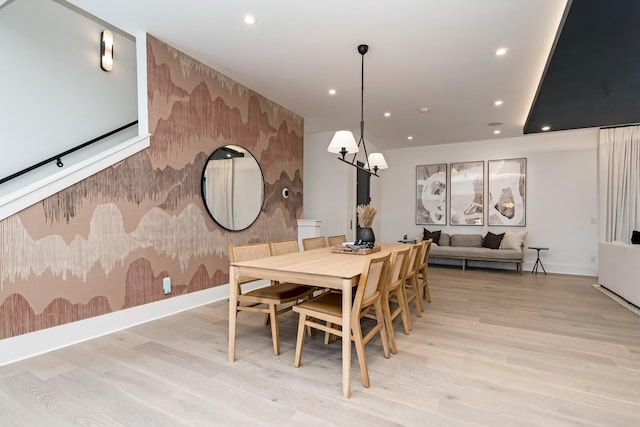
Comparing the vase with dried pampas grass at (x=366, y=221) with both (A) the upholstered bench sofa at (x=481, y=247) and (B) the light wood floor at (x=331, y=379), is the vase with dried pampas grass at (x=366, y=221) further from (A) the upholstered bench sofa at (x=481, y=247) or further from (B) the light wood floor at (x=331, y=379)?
(A) the upholstered bench sofa at (x=481, y=247)

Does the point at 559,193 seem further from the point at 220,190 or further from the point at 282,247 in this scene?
the point at 220,190

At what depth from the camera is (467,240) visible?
22.0ft

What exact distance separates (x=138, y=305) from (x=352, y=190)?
14.0 ft

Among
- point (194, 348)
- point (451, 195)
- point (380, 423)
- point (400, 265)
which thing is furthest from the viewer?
point (451, 195)

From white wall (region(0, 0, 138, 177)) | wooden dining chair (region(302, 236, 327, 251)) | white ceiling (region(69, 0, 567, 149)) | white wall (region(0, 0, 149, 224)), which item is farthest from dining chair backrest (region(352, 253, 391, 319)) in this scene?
white wall (region(0, 0, 138, 177))

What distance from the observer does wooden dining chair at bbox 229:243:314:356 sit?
2416 mm

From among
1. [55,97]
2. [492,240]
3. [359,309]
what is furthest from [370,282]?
[492,240]

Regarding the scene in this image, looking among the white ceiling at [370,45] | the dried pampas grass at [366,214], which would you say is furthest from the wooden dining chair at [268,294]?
the white ceiling at [370,45]

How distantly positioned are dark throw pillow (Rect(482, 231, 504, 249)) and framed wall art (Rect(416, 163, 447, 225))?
38.2 inches

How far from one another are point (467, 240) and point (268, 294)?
5522 millimetres

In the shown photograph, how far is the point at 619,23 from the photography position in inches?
90.1

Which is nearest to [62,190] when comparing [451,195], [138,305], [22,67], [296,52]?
[138,305]

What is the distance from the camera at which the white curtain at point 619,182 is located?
5.20m

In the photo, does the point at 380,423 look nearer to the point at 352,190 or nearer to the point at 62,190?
the point at 62,190
